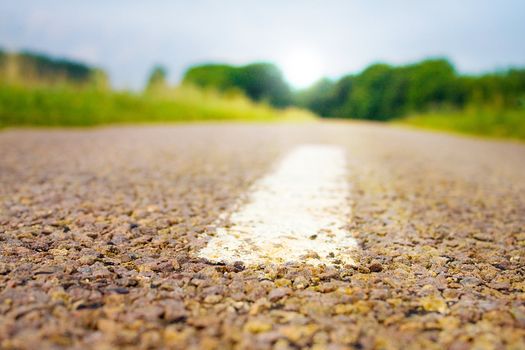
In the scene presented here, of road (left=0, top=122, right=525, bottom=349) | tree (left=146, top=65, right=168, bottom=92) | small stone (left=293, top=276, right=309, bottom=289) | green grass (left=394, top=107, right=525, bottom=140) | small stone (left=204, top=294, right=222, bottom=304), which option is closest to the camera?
road (left=0, top=122, right=525, bottom=349)

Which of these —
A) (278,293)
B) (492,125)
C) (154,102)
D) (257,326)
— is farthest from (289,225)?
(492,125)

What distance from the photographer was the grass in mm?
8409

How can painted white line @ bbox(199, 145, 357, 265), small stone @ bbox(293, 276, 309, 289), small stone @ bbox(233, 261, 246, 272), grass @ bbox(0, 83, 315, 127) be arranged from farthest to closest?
grass @ bbox(0, 83, 315, 127)
painted white line @ bbox(199, 145, 357, 265)
small stone @ bbox(233, 261, 246, 272)
small stone @ bbox(293, 276, 309, 289)

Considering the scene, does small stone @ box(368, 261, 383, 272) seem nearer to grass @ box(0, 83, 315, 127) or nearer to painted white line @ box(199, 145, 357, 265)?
painted white line @ box(199, 145, 357, 265)

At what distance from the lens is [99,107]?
412 inches

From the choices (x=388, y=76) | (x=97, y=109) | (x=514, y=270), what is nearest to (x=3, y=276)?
(x=514, y=270)

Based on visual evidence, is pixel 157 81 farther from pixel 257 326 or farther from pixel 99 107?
pixel 257 326

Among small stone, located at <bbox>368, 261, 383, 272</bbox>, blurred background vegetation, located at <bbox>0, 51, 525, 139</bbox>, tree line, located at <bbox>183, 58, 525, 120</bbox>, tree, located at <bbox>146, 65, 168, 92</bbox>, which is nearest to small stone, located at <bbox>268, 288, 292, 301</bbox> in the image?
small stone, located at <bbox>368, 261, 383, 272</bbox>

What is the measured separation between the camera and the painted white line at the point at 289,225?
1.62 metres

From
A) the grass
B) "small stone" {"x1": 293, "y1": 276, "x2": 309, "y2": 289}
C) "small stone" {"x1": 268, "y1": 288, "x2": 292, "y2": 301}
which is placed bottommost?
"small stone" {"x1": 268, "y1": 288, "x2": 292, "y2": 301}

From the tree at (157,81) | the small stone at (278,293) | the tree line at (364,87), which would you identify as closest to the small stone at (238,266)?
the small stone at (278,293)

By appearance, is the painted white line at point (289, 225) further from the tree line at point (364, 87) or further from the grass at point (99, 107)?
the tree line at point (364, 87)

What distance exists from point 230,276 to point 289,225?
2.08 ft

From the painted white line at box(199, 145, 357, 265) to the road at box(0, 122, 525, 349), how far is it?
5 centimetres
